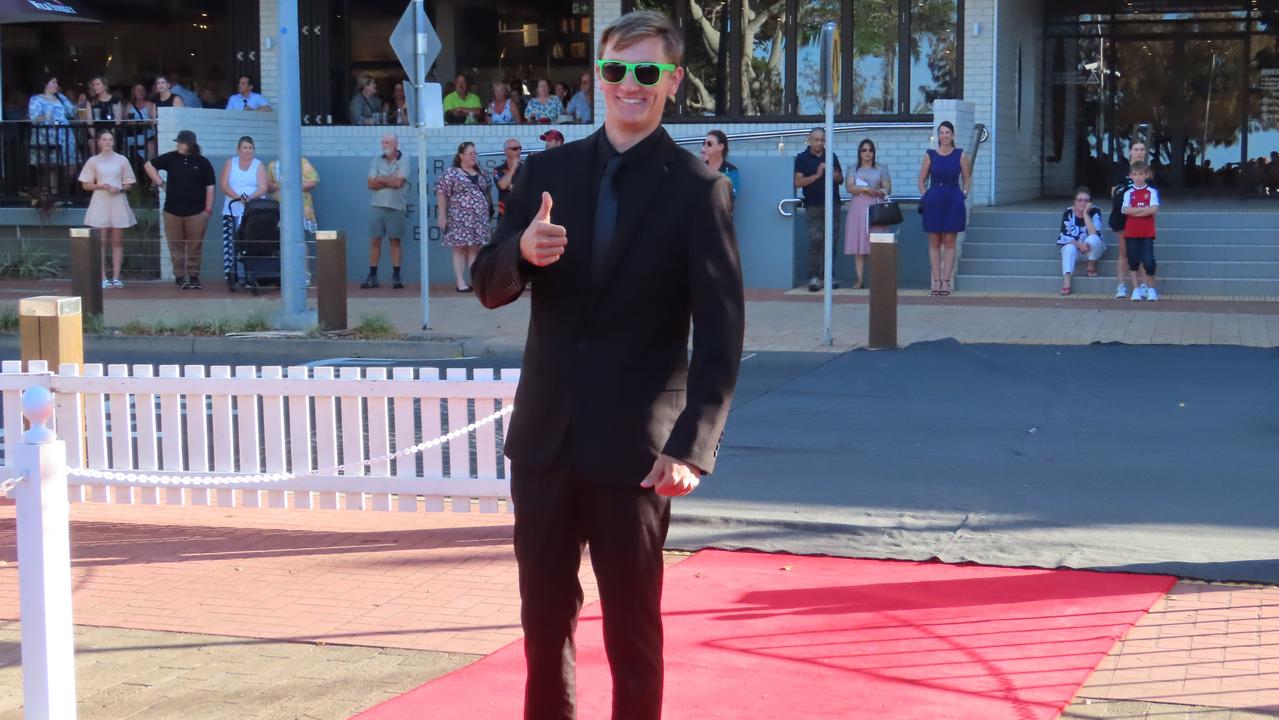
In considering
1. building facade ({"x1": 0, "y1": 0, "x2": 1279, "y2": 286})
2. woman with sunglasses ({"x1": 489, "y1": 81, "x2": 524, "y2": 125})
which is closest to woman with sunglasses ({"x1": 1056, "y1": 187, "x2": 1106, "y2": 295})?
building facade ({"x1": 0, "y1": 0, "x2": 1279, "y2": 286})

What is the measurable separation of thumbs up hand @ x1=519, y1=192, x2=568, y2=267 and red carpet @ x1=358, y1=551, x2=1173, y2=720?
182 centimetres

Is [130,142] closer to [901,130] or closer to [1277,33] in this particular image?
[901,130]

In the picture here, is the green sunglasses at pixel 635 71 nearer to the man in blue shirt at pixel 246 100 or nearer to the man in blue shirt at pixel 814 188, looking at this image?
the man in blue shirt at pixel 814 188

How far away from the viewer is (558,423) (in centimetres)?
361

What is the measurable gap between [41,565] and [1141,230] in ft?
51.0

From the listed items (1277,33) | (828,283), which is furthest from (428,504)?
(1277,33)

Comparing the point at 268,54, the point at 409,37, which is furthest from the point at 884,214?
the point at 268,54

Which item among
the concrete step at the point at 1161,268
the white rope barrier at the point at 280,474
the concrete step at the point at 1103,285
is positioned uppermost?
the concrete step at the point at 1161,268

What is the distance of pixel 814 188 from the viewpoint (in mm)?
19266

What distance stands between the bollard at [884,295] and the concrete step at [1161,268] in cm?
593

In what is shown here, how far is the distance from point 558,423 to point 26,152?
21675 millimetres

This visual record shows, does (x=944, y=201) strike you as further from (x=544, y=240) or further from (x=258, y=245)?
(x=544, y=240)

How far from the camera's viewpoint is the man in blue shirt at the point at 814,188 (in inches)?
755

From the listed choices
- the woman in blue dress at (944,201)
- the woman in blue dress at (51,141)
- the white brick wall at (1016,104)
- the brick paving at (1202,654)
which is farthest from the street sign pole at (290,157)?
the white brick wall at (1016,104)
